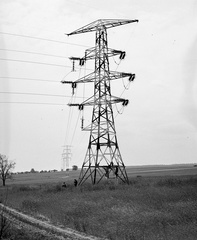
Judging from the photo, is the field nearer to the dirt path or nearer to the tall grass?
the tall grass

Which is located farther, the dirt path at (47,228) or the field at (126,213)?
the field at (126,213)

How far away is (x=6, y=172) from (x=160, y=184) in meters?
44.8

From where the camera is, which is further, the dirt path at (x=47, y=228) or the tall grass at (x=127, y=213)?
Answer: the tall grass at (x=127, y=213)

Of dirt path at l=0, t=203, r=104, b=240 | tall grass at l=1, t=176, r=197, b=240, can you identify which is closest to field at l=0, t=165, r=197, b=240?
tall grass at l=1, t=176, r=197, b=240

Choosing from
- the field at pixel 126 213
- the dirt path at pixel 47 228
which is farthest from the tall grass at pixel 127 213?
the dirt path at pixel 47 228

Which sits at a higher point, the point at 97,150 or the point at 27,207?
the point at 97,150

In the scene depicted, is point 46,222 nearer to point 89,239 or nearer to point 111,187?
point 89,239

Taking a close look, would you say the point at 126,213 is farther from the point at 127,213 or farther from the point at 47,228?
the point at 47,228

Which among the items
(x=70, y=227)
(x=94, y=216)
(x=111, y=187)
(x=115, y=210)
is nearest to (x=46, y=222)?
(x=70, y=227)

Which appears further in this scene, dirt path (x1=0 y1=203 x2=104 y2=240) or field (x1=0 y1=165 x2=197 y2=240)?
field (x1=0 y1=165 x2=197 y2=240)

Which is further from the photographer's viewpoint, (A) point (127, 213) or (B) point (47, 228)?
(A) point (127, 213)

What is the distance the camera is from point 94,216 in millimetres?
18859

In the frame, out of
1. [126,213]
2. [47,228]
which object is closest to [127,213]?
[126,213]

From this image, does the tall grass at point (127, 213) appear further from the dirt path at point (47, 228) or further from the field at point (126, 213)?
the dirt path at point (47, 228)
